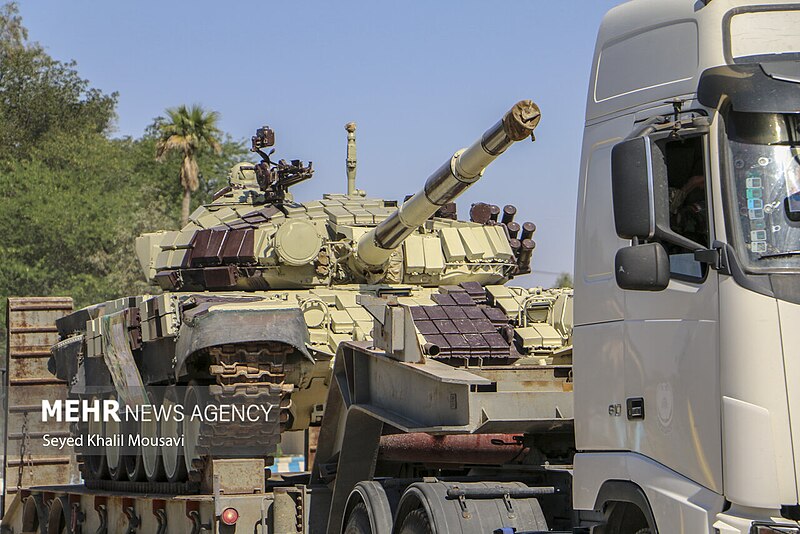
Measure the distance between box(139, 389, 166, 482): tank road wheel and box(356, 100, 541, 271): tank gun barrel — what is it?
2.71 meters

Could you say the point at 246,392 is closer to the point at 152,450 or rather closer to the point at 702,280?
the point at 152,450

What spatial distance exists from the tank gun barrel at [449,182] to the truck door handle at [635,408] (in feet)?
11.7

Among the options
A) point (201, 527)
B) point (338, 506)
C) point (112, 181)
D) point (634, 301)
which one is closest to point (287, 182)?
point (201, 527)

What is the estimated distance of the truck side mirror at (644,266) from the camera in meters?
6.03

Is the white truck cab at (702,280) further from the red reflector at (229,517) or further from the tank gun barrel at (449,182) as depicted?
the red reflector at (229,517)

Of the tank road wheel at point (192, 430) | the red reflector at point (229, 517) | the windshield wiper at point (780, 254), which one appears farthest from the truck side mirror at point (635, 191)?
the tank road wheel at point (192, 430)

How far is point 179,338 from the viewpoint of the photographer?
43.1 feet

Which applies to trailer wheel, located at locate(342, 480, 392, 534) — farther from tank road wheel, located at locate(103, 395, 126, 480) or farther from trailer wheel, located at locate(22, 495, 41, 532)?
trailer wheel, located at locate(22, 495, 41, 532)

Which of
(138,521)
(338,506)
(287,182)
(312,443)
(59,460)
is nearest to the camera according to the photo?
(338,506)

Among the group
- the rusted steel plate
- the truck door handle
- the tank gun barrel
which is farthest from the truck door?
the rusted steel plate

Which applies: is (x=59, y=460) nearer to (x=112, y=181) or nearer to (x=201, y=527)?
(x=201, y=527)

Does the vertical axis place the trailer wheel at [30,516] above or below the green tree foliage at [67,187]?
below

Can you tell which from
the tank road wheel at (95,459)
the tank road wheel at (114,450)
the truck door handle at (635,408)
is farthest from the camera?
the tank road wheel at (95,459)

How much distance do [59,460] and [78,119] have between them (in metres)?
33.6
